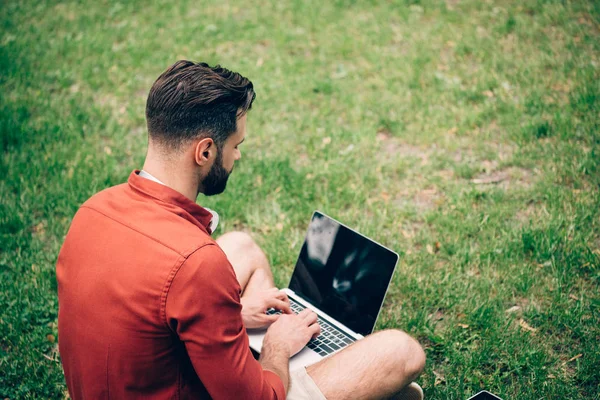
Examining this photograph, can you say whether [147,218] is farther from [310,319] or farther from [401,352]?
[401,352]

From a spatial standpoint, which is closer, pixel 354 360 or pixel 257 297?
pixel 354 360

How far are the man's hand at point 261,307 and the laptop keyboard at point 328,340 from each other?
24 cm

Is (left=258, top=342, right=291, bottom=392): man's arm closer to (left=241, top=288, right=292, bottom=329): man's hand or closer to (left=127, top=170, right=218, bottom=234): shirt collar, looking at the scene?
(left=241, top=288, right=292, bottom=329): man's hand

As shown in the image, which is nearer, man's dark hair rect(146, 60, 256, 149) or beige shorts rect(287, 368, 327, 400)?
man's dark hair rect(146, 60, 256, 149)

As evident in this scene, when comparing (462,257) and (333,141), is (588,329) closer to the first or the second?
(462,257)

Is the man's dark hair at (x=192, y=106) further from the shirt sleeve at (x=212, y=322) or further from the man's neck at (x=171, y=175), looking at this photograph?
the shirt sleeve at (x=212, y=322)

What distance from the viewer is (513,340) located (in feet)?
11.2

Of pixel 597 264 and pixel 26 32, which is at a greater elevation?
pixel 26 32

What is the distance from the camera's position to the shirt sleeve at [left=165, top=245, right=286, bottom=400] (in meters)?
1.92

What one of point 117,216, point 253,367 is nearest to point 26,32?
point 117,216

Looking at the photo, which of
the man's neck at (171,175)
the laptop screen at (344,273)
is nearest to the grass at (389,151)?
the laptop screen at (344,273)

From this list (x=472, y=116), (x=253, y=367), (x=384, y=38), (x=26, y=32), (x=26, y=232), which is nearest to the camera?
(x=253, y=367)

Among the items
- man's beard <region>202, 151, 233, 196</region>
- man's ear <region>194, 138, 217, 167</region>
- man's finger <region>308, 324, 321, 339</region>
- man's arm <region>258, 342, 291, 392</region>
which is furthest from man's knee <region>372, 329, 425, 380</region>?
man's ear <region>194, 138, 217, 167</region>

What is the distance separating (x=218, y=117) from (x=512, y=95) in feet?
13.1
